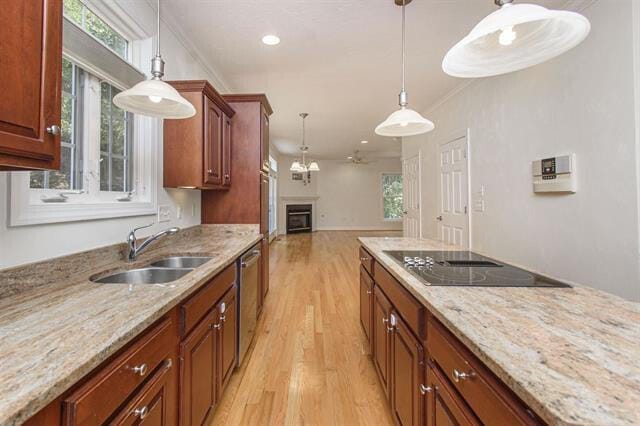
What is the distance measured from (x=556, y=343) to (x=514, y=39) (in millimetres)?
1079

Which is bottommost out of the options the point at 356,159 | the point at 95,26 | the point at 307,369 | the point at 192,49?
the point at 307,369

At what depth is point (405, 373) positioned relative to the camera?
1290 millimetres

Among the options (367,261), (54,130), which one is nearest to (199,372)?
(54,130)

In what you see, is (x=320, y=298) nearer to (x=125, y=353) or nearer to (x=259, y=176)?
(x=259, y=176)

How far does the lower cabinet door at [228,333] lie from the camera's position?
168 cm

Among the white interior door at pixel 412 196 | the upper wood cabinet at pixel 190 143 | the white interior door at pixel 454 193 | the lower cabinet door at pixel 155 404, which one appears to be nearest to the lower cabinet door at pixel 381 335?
the lower cabinet door at pixel 155 404

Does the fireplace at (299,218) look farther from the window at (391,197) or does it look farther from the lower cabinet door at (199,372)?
the lower cabinet door at (199,372)

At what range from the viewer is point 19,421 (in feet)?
1.61

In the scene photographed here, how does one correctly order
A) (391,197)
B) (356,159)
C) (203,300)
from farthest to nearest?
(391,197), (356,159), (203,300)

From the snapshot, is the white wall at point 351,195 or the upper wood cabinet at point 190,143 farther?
the white wall at point 351,195

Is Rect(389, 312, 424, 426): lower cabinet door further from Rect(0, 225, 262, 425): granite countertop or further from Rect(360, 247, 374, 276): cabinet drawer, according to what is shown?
Rect(0, 225, 262, 425): granite countertop

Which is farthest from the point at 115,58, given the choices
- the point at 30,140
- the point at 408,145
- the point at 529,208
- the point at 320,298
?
the point at 408,145

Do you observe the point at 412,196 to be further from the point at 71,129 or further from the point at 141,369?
the point at 141,369

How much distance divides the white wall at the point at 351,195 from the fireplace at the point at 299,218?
40 centimetres
